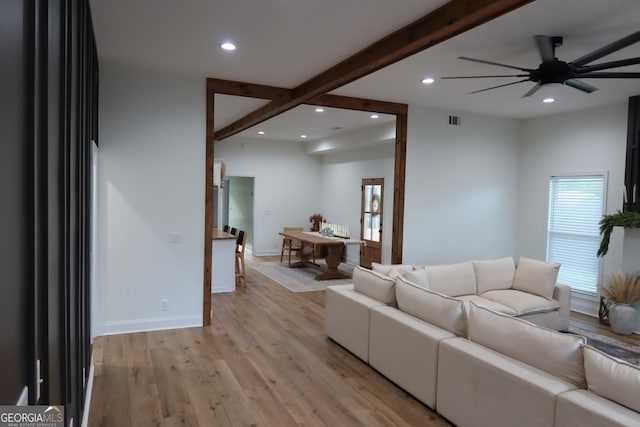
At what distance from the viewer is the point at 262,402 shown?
3.24 metres

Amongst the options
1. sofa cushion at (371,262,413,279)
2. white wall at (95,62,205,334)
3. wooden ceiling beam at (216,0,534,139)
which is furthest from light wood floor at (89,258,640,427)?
wooden ceiling beam at (216,0,534,139)

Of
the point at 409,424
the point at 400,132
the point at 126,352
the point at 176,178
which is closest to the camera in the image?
the point at 409,424

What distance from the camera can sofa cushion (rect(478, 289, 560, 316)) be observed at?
4684 millimetres

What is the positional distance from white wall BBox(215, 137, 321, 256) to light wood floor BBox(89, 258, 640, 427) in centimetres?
596

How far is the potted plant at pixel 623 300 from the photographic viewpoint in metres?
5.27

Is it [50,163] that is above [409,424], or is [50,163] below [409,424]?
above

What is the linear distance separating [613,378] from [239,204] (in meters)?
11.8

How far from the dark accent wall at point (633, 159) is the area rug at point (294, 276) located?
4.49 metres

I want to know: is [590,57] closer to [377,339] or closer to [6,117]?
[377,339]

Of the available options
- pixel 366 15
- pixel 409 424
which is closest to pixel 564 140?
pixel 366 15

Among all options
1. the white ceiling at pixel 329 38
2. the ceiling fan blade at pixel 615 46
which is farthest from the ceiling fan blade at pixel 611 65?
the white ceiling at pixel 329 38

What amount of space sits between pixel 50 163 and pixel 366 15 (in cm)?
257

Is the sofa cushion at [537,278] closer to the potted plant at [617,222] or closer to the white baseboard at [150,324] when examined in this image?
the potted plant at [617,222]

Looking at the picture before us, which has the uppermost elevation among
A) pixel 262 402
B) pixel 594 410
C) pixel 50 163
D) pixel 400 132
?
pixel 400 132
